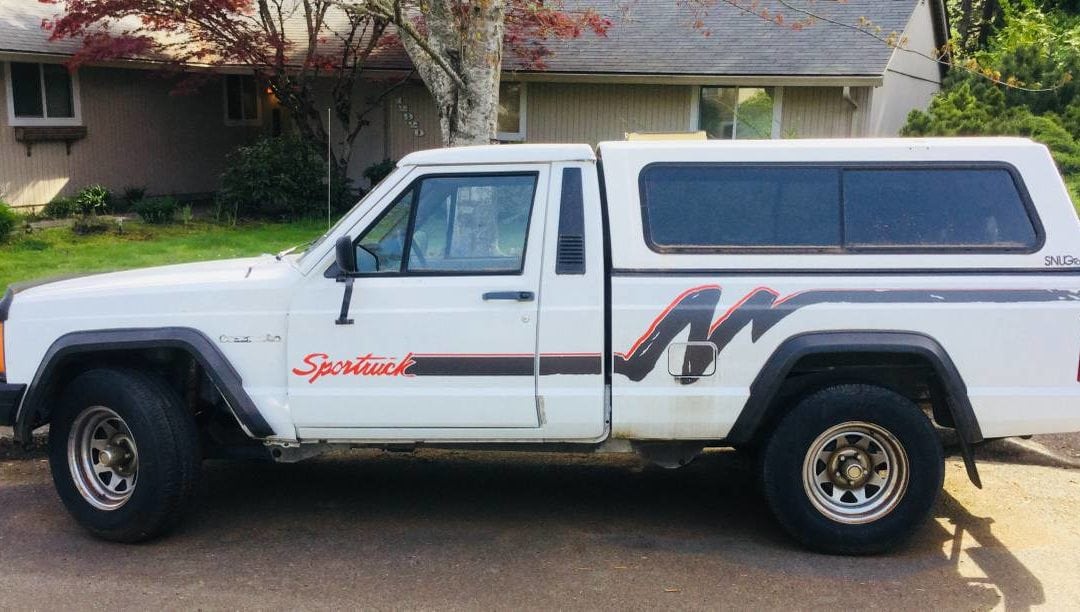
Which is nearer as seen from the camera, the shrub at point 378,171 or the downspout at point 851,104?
the downspout at point 851,104

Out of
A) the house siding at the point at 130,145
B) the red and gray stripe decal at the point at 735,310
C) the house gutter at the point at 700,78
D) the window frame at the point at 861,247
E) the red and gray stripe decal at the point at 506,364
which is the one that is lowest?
the red and gray stripe decal at the point at 506,364

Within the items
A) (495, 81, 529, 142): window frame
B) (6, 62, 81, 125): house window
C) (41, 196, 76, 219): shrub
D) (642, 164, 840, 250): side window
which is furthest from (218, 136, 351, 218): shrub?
(642, 164, 840, 250): side window

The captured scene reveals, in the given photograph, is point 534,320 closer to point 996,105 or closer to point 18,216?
point 18,216

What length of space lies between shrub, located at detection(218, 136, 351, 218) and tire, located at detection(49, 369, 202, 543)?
1138 centimetres

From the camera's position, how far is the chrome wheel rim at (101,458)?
203 inches

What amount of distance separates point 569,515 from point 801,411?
→ 145 centimetres

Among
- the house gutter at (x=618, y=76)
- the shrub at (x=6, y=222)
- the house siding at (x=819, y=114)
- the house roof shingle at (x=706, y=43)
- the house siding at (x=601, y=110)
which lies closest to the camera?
the shrub at (x=6, y=222)

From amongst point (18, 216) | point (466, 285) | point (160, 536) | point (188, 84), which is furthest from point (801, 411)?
point (188, 84)

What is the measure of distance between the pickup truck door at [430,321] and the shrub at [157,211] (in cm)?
1142

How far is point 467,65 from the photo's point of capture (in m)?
9.45

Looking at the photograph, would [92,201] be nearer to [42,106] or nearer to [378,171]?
[42,106]

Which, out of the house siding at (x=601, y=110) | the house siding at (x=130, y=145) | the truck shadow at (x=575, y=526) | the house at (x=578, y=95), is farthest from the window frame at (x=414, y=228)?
the house siding at (x=130, y=145)

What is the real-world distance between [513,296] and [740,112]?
44.0ft

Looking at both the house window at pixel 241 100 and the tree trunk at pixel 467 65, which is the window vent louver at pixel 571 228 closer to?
the tree trunk at pixel 467 65
